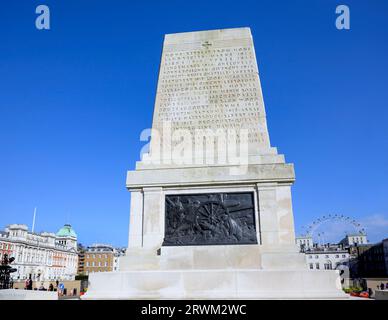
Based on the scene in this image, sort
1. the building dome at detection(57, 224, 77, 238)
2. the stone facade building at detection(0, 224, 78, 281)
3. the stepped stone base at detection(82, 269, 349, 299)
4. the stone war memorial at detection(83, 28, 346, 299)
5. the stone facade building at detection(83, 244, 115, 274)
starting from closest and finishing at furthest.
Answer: the stepped stone base at detection(82, 269, 349, 299) → the stone war memorial at detection(83, 28, 346, 299) → the stone facade building at detection(0, 224, 78, 281) → the stone facade building at detection(83, 244, 115, 274) → the building dome at detection(57, 224, 77, 238)

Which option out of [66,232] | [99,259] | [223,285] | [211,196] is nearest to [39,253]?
[99,259]

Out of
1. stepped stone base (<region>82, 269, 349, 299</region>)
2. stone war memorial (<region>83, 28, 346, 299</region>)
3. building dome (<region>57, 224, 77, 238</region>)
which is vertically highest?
building dome (<region>57, 224, 77, 238</region>)

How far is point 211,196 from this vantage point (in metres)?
11.6

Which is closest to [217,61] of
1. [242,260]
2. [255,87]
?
[255,87]

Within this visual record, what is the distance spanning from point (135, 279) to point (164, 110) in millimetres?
6763

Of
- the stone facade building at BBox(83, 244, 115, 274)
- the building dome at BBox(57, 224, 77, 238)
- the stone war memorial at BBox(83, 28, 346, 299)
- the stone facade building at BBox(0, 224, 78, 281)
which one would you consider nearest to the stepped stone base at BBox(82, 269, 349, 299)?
the stone war memorial at BBox(83, 28, 346, 299)

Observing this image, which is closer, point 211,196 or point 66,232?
point 211,196

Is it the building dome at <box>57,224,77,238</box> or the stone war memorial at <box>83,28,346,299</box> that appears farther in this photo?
the building dome at <box>57,224,77,238</box>

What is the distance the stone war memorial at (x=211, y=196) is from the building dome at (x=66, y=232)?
129 meters

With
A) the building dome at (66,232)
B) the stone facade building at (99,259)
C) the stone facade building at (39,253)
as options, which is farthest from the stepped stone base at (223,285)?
the building dome at (66,232)

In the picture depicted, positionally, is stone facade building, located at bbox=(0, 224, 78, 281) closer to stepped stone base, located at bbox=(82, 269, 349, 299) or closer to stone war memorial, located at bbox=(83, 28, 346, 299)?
stone war memorial, located at bbox=(83, 28, 346, 299)

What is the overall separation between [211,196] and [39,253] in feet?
344

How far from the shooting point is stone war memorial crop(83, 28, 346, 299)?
31.0 ft

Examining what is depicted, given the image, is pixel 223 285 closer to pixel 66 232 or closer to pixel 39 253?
pixel 39 253
